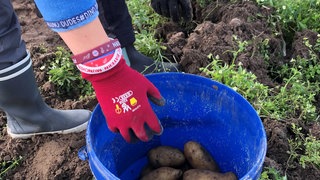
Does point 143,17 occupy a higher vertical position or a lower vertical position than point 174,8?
lower

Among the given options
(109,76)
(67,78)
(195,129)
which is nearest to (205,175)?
(195,129)

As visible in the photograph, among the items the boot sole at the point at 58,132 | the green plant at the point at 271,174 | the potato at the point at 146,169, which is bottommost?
the green plant at the point at 271,174

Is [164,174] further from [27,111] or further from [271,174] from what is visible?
[27,111]

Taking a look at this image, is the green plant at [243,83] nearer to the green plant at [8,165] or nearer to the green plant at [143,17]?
the green plant at [143,17]

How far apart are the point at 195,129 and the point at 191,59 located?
1.69ft

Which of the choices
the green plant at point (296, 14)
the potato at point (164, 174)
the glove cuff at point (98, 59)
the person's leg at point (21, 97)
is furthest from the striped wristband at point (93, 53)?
the green plant at point (296, 14)

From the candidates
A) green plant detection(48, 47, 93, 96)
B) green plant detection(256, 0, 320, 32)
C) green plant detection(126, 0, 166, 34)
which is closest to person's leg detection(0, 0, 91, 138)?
green plant detection(48, 47, 93, 96)

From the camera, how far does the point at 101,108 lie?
156cm

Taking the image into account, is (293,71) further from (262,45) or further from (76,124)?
(76,124)

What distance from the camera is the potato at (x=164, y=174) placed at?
5.64ft

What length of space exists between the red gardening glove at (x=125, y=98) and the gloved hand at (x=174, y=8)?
3.22 feet

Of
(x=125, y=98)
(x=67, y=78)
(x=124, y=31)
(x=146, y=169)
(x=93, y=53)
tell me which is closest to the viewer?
(x=93, y=53)

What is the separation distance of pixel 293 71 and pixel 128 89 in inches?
46.4

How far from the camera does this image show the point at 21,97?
1.82 m
